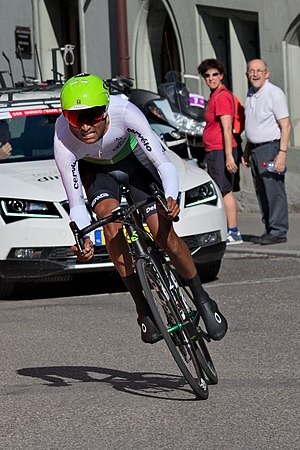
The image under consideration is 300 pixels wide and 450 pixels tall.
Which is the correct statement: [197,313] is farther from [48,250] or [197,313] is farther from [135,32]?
[135,32]

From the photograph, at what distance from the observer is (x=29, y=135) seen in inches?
493

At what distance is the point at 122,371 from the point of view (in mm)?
8141

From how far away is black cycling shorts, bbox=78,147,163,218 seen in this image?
743cm

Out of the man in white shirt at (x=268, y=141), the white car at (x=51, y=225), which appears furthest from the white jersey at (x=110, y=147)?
the man in white shirt at (x=268, y=141)

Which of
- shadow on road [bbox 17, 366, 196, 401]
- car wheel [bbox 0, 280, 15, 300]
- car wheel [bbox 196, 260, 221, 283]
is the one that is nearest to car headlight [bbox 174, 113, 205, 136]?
car wheel [bbox 196, 260, 221, 283]

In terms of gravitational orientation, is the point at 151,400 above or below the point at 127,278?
below

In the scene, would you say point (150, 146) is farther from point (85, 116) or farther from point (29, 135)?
point (29, 135)

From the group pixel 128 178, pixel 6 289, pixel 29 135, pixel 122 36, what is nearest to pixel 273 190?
pixel 29 135

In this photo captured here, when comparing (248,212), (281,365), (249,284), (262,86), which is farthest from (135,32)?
(281,365)

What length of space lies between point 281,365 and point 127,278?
1.24 m

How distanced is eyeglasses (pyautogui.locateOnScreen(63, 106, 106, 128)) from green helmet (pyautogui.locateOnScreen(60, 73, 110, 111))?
0.12 feet

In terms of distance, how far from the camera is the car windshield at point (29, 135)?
486 inches

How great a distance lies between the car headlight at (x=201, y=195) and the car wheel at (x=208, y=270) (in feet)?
1.82

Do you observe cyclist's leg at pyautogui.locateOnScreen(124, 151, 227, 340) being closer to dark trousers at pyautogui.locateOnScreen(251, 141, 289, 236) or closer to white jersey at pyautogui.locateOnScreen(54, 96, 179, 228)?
white jersey at pyautogui.locateOnScreen(54, 96, 179, 228)
